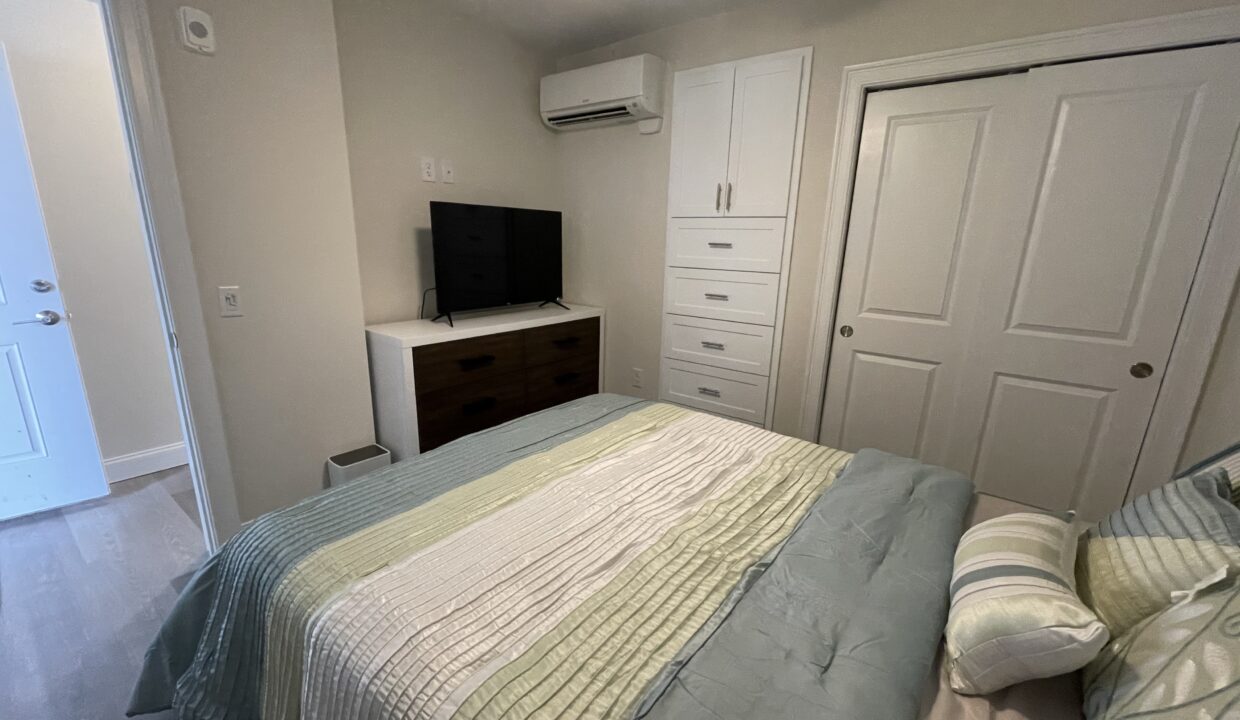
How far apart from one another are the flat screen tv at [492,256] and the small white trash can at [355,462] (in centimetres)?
73

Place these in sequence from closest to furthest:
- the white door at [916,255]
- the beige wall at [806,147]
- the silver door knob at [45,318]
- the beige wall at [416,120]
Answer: the beige wall at [806,147], the white door at [916,255], the silver door knob at [45,318], the beige wall at [416,120]

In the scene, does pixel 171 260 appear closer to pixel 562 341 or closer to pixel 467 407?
pixel 467 407

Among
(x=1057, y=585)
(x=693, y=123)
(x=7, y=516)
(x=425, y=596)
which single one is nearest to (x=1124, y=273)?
(x=1057, y=585)

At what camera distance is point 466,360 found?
2.40 metres

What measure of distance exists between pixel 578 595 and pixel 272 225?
1.84 metres

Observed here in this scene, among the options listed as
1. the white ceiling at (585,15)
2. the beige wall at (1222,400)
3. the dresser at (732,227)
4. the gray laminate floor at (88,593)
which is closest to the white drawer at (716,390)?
the dresser at (732,227)

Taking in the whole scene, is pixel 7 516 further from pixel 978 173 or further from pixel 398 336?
pixel 978 173

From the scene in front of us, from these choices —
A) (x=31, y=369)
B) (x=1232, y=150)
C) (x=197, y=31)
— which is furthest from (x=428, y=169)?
(x=1232, y=150)

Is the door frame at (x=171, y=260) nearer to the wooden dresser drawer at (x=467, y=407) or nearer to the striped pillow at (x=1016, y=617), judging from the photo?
the wooden dresser drawer at (x=467, y=407)

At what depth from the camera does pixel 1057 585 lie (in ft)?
2.54

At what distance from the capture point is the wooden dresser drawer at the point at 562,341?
2746 millimetres

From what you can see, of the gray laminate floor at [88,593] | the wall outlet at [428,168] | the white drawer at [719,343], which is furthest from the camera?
the white drawer at [719,343]

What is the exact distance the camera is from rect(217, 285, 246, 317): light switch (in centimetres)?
177

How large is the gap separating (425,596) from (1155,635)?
1.16 m
